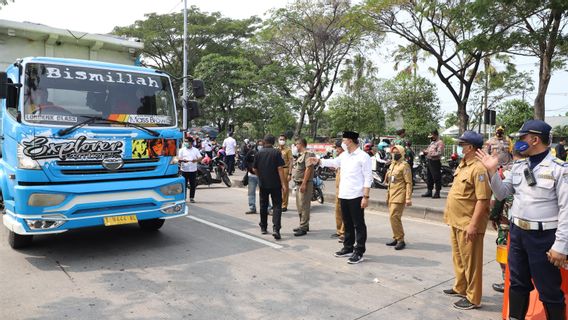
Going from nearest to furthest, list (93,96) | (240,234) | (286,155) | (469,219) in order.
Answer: (469,219) < (93,96) < (240,234) < (286,155)

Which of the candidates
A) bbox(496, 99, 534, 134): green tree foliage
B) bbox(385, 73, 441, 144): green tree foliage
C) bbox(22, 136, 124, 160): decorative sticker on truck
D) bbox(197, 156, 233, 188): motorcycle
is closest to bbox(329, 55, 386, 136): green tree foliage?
bbox(385, 73, 441, 144): green tree foliage

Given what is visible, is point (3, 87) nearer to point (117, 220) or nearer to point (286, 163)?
point (117, 220)

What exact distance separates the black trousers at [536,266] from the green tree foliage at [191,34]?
30161 millimetres

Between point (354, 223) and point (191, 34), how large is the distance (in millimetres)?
30548

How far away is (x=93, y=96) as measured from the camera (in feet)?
19.0

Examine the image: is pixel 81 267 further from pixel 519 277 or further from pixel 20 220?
pixel 519 277

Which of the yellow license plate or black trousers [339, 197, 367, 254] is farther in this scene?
black trousers [339, 197, 367, 254]

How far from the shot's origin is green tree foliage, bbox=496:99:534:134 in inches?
1158

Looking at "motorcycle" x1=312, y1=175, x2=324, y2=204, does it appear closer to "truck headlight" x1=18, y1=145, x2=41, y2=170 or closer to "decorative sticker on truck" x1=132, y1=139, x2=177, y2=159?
"decorative sticker on truck" x1=132, y1=139, x2=177, y2=159

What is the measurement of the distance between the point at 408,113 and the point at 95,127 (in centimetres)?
2820

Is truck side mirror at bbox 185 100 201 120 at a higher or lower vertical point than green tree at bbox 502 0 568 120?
lower

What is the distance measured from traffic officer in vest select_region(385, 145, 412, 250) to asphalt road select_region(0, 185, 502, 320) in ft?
1.05

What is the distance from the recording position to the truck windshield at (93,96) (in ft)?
17.9

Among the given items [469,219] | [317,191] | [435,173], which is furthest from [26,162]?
[435,173]
